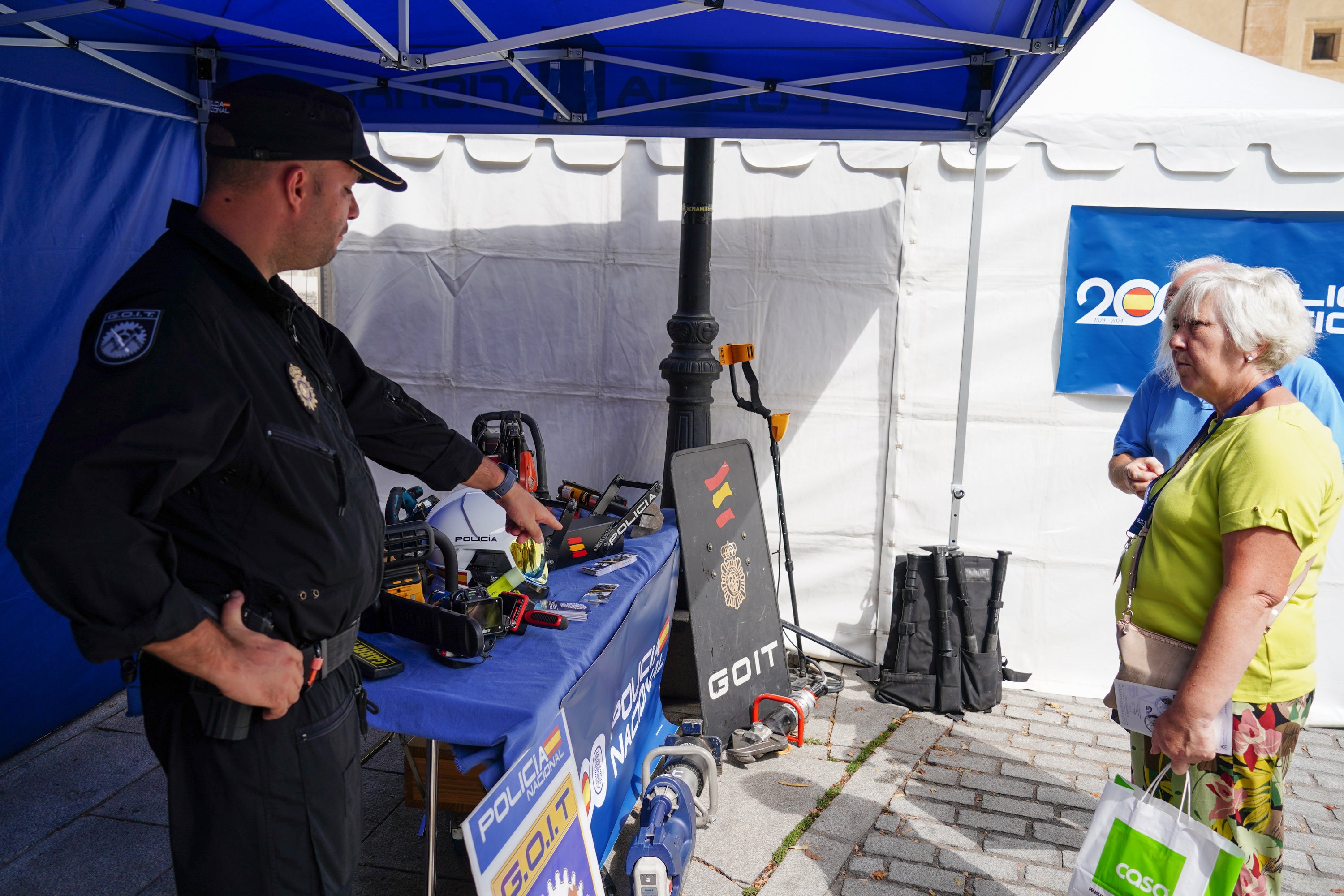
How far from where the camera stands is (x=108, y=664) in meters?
4.07

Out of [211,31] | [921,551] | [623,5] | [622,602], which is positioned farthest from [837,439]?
[211,31]

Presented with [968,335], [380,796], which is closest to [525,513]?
[380,796]

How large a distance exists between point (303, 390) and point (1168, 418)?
3.06 m

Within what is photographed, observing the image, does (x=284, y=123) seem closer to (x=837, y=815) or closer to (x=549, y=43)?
(x=549, y=43)

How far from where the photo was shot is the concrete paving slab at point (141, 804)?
3186 mm

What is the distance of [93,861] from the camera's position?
2934 millimetres

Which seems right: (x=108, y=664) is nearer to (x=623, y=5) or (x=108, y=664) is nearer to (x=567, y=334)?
(x=567, y=334)

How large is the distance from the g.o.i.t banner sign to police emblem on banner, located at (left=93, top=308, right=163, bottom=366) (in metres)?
4.13

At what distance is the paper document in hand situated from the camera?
1951 mm

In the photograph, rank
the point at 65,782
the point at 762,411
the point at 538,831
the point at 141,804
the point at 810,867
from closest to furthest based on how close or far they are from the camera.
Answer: the point at 538,831 < the point at 810,867 < the point at 141,804 < the point at 65,782 < the point at 762,411

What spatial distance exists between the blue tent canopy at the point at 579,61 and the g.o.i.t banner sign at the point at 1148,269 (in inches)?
41.3

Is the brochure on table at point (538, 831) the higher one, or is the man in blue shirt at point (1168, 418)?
the man in blue shirt at point (1168, 418)

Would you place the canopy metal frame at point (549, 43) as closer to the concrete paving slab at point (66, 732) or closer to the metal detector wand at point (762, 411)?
the metal detector wand at point (762, 411)

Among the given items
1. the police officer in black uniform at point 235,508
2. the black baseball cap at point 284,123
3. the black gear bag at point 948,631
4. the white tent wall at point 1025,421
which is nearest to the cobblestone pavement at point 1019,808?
the black gear bag at point 948,631
